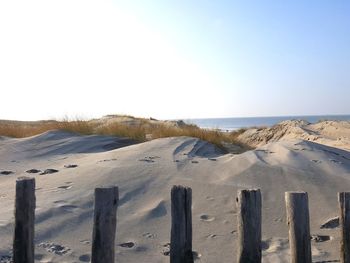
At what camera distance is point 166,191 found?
6.85 meters

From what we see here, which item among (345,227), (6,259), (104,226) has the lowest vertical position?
(6,259)

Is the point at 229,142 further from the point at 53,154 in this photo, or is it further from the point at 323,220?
the point at 323,220

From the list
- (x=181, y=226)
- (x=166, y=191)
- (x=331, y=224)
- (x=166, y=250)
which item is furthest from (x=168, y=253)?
(x=331, y=224)

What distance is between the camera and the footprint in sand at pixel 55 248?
4.99 meters

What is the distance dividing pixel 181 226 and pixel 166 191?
267 centimetres

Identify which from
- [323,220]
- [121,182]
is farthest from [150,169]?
[323,220]

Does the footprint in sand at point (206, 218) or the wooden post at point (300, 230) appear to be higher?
the wooden post at point (300, 230)

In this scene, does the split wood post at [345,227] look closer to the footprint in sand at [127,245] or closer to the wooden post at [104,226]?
→ the wooden post at [104,226]

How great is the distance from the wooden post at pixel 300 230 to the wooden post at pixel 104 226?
153cm

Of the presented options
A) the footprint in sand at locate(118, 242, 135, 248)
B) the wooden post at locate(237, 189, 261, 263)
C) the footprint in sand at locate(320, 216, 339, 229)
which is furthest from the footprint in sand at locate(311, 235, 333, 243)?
the footprint in sand at locate(118, 242, 135, 248)

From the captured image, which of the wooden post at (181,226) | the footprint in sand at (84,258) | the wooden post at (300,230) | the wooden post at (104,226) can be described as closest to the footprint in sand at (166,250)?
the footprint in sand at (84,258)

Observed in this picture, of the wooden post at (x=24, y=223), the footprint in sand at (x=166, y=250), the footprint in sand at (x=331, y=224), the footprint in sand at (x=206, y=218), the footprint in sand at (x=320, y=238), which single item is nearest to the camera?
the wooden post at (x=24, y=223)

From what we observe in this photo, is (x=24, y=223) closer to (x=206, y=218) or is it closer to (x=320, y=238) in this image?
(x=206, y=218)

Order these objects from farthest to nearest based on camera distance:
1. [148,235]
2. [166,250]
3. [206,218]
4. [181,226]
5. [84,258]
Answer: [206,218] → [148,235] → [166,250] → [84,258] → [181,226]
